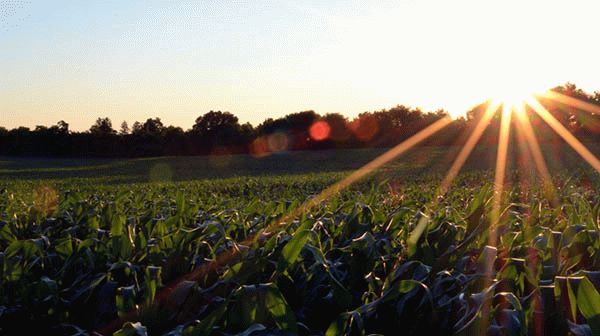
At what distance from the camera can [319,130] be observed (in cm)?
9619

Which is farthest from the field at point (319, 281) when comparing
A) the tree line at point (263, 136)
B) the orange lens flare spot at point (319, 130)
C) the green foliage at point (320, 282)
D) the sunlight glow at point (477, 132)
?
the orange lens flare spot at point (319, 130)

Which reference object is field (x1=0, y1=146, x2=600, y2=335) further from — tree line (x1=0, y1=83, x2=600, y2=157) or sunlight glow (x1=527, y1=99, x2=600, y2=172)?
tree line (x1=0, y1=83, x2=600, y2=157)

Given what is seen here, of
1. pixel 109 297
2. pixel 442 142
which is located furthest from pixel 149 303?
pixel 442 142

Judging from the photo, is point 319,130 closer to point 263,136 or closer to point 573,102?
point 263,136

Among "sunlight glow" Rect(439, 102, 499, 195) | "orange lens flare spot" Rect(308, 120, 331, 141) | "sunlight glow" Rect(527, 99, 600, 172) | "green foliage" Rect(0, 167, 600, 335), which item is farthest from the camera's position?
"orange lens flare spot" Rect(308, 120, 331, 141)

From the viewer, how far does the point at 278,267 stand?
6.86 ft

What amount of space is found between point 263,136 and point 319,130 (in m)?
8.74

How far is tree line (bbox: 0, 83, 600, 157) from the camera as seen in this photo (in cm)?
8456

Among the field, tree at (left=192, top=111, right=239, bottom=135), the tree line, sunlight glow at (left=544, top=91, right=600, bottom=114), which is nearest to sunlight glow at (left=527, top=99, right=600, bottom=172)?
the tree line

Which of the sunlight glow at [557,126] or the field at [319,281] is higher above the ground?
the field at [319,281]

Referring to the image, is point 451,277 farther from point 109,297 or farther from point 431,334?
point 109,297

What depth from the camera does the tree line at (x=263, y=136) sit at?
277ft

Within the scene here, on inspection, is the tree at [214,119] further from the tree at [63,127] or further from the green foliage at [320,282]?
the green foliage at [320,282]

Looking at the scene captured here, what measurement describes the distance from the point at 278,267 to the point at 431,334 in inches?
21.1
